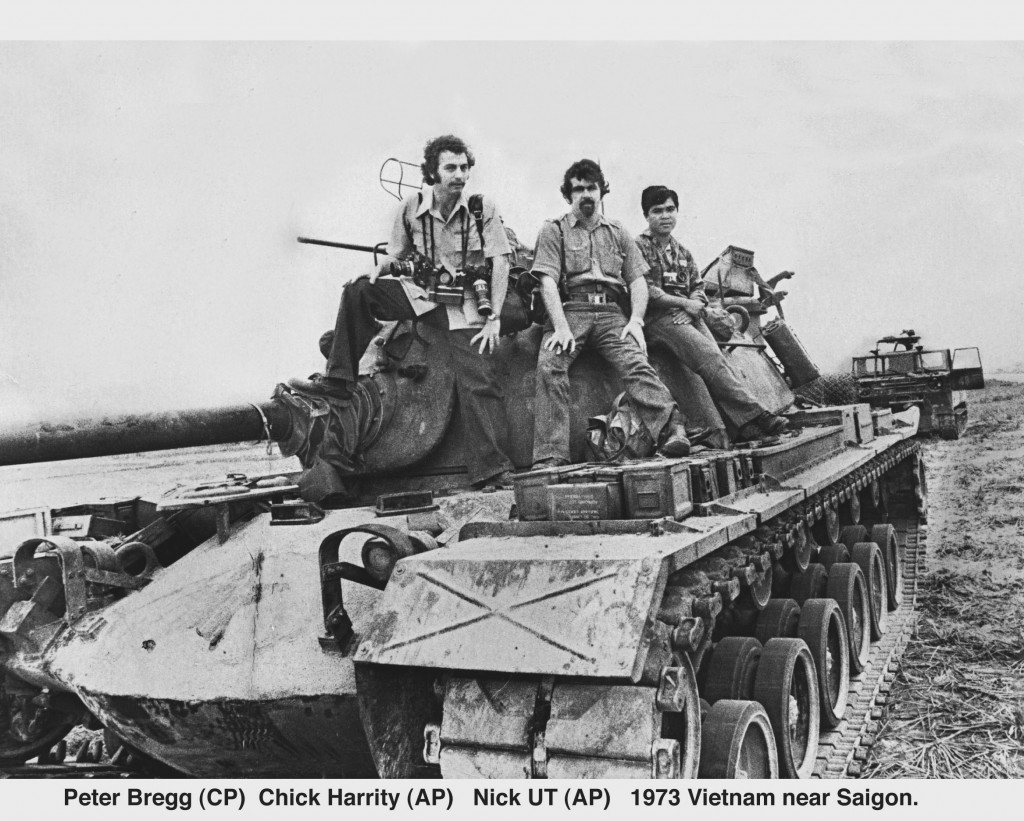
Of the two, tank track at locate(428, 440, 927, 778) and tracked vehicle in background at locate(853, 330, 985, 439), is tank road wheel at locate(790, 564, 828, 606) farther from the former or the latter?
tracked vehicle in background at locate(853, 330, 985, 439)

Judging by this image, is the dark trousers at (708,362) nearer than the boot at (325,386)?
No

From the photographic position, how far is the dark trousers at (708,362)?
6398 mm

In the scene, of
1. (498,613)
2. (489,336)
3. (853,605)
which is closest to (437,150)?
(489,336)

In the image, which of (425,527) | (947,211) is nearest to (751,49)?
(947,211)

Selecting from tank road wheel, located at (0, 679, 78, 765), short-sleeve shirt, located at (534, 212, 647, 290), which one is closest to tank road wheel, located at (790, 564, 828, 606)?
short-sleeve shirt, located at (534, 212, 647, 290)

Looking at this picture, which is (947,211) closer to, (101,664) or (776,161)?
(776,161)

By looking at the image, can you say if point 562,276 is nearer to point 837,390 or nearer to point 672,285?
point 672,285

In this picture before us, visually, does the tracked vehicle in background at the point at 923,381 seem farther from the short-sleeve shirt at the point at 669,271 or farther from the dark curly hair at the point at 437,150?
the dark curly hair at the point at 437,150

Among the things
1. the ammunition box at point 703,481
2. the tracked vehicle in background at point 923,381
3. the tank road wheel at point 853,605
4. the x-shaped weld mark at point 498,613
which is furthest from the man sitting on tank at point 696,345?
the tracked vehicle in background at point 923,381

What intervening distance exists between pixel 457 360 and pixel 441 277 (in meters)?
0.51

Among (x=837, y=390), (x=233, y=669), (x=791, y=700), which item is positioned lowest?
(x=791, y=700)

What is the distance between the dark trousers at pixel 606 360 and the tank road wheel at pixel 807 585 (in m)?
1.94

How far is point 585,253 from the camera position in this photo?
6242 millimetres

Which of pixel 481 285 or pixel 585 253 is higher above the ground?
pixel 585 253
